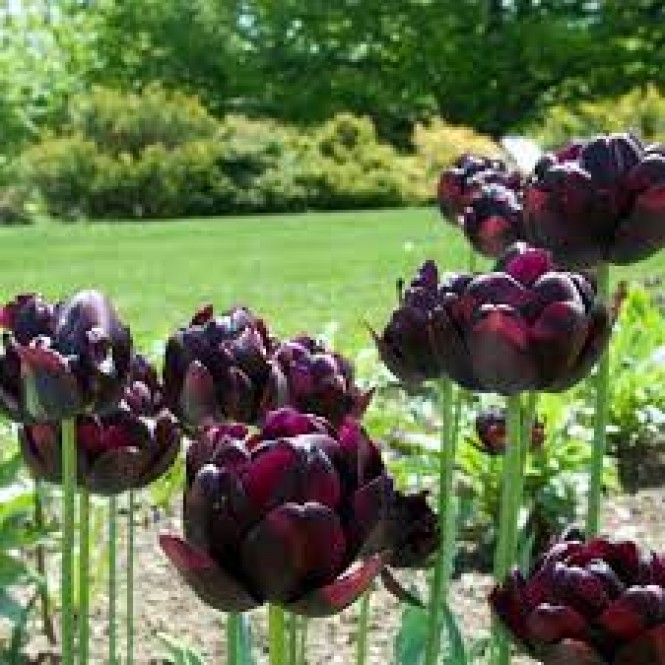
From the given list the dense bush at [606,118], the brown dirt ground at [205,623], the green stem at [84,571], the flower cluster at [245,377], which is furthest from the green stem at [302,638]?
the dense bush at [606,118]

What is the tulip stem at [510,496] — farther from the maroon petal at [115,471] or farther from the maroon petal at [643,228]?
the maroon petal at [115,471]

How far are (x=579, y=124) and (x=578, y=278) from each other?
86.2ft

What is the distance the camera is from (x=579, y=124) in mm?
27312

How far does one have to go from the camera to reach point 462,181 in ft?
9.64

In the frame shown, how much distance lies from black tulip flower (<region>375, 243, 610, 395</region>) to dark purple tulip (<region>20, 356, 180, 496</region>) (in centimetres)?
35

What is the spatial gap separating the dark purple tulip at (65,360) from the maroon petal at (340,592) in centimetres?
44

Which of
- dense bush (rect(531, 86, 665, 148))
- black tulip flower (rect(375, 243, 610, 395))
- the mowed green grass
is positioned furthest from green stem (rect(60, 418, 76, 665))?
dense bush (rect(531, 86, 665, 148))

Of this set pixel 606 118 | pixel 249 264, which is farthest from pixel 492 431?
pixel 606 118

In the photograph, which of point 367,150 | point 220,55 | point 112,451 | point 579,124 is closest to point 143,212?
point 367,150

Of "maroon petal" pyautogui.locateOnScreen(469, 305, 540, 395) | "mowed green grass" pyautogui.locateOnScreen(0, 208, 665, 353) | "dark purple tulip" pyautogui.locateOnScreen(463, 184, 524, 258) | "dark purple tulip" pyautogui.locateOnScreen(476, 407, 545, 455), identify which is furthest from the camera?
"mowed green grass" pyautogui.locateOnScreen(0, 208, 665, 353)

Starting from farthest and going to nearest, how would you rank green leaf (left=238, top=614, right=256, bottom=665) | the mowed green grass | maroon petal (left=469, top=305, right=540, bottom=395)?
the mowed green grass
green leaf (left=238, top=614, right=256, bottom=665)
maroon petal (left=469, top=305, right=540, bottom=395)

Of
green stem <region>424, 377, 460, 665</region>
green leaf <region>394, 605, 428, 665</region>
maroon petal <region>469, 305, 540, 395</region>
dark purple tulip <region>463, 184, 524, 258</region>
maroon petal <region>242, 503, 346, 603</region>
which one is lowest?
green leaf <region>394, 605, 428, 665</region>

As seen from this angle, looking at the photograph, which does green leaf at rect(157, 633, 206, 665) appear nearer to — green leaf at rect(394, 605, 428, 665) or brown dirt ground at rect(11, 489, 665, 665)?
green leaf at rect(394, 605, 428, 665)

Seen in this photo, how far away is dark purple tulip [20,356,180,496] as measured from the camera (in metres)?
1.69
